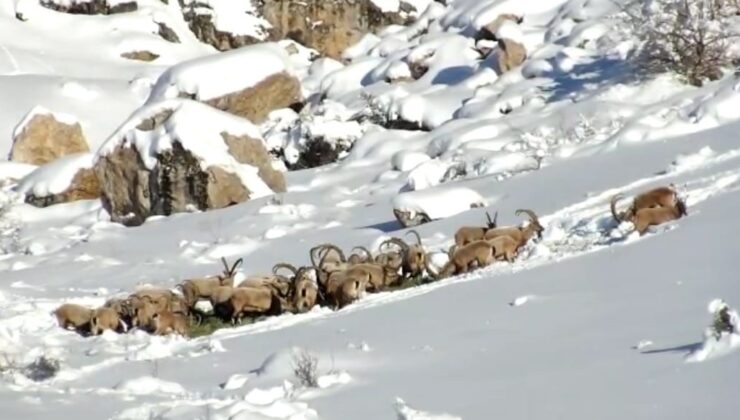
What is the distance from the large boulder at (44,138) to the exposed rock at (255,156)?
967 centimetres

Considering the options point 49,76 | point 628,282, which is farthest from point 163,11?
point 628,282

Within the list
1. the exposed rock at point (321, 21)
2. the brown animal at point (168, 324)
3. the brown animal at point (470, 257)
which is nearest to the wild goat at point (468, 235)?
the brown animal at point (470, 257)

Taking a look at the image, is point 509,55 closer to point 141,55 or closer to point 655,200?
point 141,55

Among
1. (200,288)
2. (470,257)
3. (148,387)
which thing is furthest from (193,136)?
(148,387)

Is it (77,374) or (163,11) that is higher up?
(163,11)

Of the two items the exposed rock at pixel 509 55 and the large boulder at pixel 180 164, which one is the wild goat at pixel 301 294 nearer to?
the large boulder at pixel 180 164

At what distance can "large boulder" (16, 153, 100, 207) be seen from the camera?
31234 mm

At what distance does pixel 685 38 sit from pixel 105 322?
18.8m

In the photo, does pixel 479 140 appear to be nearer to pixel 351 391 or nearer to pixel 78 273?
pixel 78 273

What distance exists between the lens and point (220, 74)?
3609 cm

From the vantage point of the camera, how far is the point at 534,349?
871 cm

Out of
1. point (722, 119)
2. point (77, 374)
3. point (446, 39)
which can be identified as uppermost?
point (446, 39)

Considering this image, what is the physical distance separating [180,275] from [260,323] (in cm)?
524

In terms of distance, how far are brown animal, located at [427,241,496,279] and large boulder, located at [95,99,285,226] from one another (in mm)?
12177
